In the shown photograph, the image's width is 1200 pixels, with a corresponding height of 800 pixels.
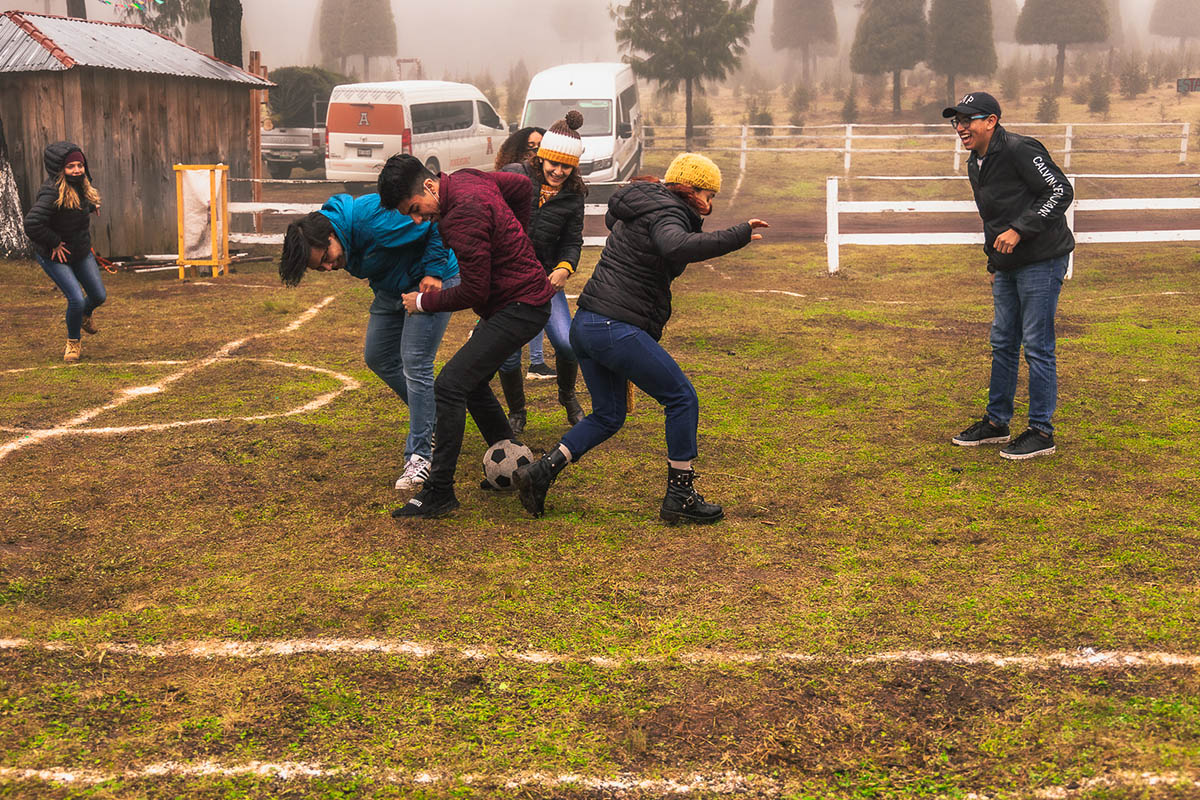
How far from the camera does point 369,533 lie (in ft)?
18.1

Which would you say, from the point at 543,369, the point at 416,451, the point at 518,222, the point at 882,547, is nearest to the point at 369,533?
the point at 416,451

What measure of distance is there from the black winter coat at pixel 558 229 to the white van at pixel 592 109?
17026mm

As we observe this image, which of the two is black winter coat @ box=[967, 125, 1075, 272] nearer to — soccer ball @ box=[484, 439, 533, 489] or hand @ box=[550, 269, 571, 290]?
hand @ box=[550, 269, 571, 290]

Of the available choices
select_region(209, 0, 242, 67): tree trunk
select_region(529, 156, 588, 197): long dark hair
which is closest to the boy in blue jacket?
select_region(529, 156, 588, 197): long dark hair

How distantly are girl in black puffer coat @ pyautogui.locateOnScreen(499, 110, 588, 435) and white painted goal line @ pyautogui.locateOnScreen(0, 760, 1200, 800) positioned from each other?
3.25 metres

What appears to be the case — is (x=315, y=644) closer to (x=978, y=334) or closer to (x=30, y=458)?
(x=30, y=458)

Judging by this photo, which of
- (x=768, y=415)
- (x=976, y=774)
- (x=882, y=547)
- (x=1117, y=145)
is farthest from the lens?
(x=1117, y=145)

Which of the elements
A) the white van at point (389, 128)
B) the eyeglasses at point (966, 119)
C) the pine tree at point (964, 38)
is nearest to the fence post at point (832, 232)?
the eyeglasses at point (966, 119)

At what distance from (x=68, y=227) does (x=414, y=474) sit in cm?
493

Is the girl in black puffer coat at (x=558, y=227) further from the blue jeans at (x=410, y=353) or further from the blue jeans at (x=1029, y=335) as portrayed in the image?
the blue jeans at (x=1029, y=335)

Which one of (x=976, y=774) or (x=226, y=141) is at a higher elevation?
(x=226, y=141)

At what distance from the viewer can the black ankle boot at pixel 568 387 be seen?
7395mm

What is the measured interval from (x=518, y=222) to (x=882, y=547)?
2.41 metres

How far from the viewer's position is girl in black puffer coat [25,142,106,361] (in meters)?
9.02
